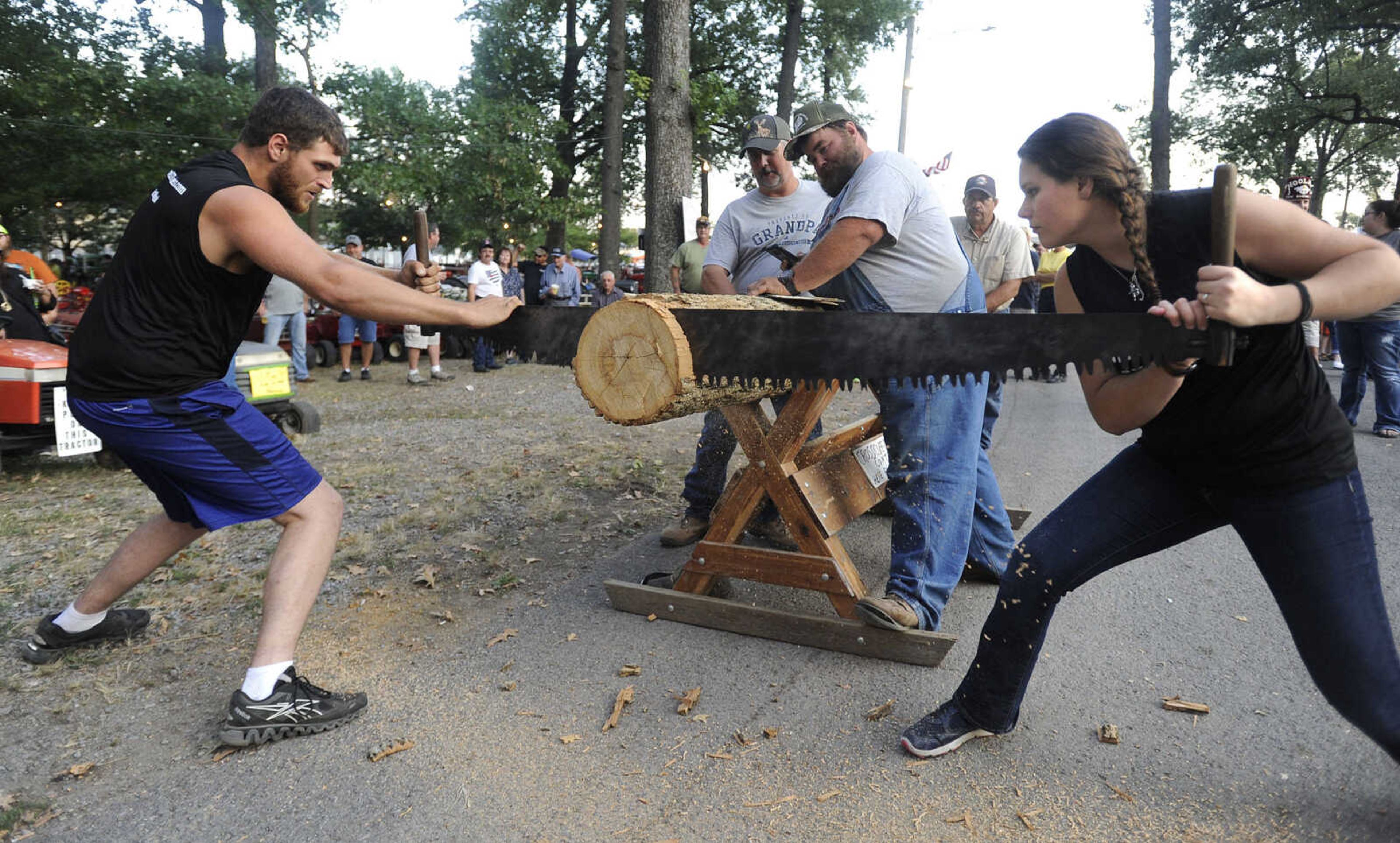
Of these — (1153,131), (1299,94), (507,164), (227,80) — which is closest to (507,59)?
(507,164)

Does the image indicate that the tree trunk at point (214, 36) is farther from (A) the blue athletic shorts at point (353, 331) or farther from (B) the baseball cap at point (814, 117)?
(B) the baseball cap at point (814, 117)

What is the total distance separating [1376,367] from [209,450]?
28.8ft

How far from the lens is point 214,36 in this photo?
2141cm

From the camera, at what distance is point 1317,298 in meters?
1.78

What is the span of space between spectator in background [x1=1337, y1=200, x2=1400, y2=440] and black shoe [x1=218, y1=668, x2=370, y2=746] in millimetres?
7992

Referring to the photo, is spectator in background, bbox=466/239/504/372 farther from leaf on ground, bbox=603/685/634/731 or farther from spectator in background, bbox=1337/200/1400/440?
spectator in background, bbox=1337/200/1400/440

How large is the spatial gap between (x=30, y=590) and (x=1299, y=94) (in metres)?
33.3

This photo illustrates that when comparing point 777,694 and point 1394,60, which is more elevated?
point 1394,60

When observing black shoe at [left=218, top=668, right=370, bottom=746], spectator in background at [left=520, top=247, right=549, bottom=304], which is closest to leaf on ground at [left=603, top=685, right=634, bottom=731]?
black shoe at [left=218, top=668, right=370, bottom=746]

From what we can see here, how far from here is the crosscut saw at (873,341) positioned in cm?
224

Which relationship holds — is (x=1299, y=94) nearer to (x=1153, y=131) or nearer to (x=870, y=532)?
(x=1153, y=131)

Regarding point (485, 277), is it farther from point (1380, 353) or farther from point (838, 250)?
point (1380, 353)

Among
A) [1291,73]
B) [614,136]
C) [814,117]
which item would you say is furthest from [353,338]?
[1291,73]

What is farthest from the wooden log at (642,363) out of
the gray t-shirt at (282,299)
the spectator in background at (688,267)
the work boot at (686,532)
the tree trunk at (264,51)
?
the tree trunk at (264,51)
